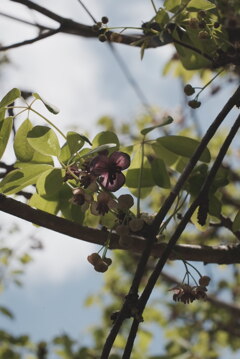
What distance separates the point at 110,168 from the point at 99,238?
6.1 inches

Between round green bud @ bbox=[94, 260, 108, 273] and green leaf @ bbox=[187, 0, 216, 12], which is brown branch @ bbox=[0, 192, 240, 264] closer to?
round green bud @ bbox=[94, 260, 108, 273]

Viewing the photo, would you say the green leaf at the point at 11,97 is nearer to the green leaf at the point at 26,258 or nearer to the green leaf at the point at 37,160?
the green leaf at the point at 37,160

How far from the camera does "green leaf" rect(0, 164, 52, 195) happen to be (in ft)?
4.18

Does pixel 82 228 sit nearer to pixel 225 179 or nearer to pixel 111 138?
pixel 111 138

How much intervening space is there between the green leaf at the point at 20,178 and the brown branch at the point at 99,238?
11 cm

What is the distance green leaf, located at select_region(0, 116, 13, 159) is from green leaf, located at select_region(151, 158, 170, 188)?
0.41m

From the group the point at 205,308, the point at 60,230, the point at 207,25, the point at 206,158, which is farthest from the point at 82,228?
the point at 205,308

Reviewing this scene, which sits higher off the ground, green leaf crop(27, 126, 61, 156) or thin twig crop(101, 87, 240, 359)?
green leaf crop(27, 126, 61, 156)

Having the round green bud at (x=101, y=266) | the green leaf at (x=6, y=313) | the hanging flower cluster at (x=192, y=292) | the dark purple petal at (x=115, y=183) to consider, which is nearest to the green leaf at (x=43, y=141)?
the dark purple petal at (x=115, y=183)

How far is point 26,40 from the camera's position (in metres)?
1.92

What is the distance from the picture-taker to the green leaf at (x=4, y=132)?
1.25 metres

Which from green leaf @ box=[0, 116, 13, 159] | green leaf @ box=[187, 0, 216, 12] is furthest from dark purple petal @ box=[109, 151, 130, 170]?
green leaf @ box=[187, 0, 216, 12]

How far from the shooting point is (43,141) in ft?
4.26

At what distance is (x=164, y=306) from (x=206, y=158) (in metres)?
3.24
